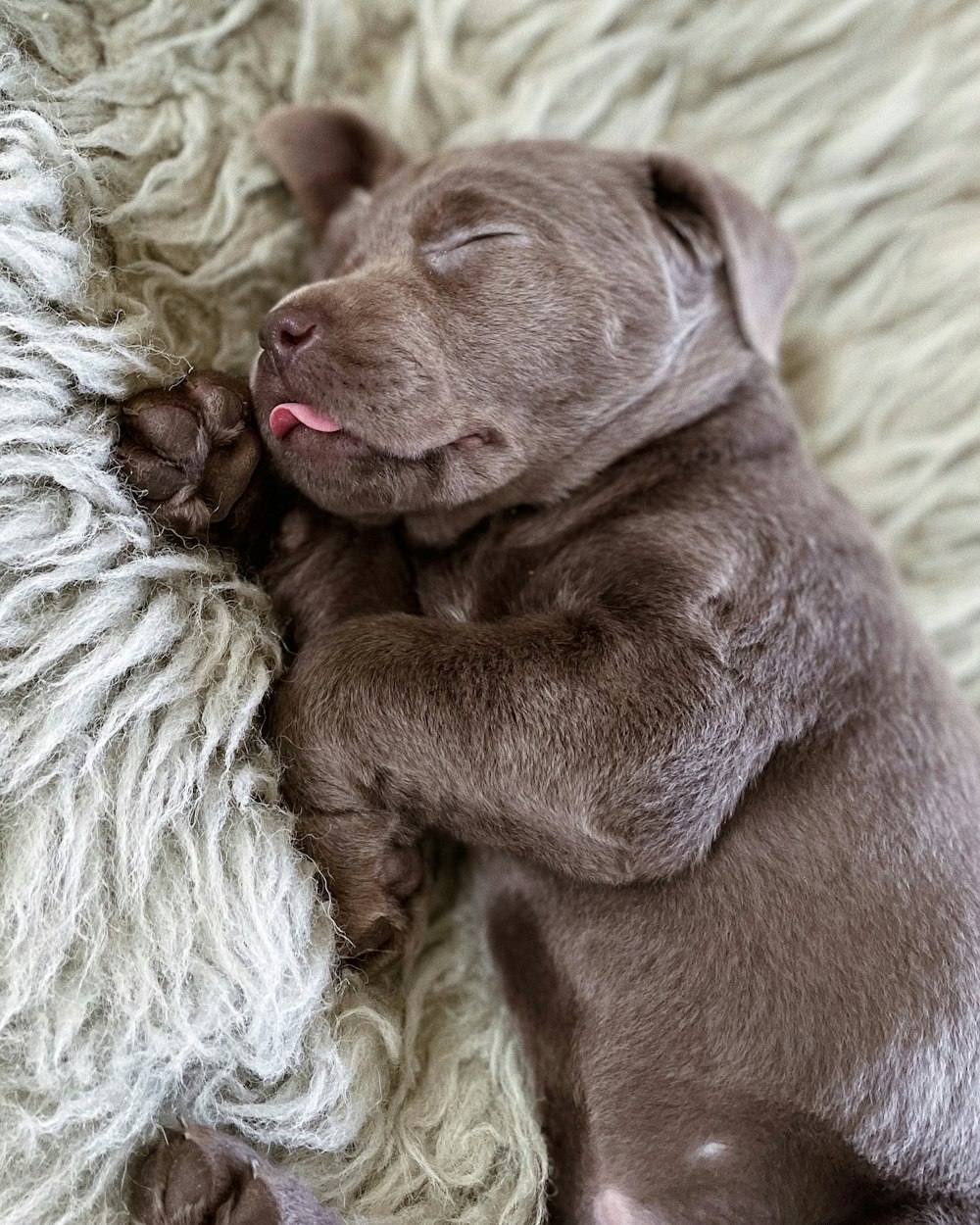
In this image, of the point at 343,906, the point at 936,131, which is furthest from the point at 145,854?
the point at 936,131

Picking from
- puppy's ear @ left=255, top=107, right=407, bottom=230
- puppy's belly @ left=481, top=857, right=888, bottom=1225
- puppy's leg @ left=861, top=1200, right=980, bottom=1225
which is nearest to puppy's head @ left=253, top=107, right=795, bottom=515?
puppy's ear @ left=255, top=107, right=407, bottom=230

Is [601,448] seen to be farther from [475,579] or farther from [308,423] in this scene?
[308,423]

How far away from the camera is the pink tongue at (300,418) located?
1.20m

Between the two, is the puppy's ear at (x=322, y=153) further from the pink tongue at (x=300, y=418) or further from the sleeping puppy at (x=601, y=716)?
the pink tongue at (x=300, y=418)

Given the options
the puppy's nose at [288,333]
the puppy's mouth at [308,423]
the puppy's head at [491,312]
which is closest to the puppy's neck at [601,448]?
the puppy's head at [491,312]

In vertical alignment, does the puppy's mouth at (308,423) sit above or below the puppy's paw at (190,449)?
above

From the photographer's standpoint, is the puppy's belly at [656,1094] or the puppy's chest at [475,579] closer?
the puppy's belly at [656,1094]

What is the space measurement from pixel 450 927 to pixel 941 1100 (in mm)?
593

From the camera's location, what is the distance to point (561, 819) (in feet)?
3.76

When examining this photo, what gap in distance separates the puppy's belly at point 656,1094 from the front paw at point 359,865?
0.62ft

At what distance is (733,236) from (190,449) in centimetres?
76

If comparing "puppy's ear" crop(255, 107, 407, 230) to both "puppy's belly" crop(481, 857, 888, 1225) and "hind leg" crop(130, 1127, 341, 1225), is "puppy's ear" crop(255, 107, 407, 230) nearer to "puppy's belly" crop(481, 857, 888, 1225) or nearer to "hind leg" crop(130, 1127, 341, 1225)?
"puppy's belly" crop(481, 857, 888, 1225)

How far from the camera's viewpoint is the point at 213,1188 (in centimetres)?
106

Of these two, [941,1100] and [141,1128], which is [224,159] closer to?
[141,1128]
